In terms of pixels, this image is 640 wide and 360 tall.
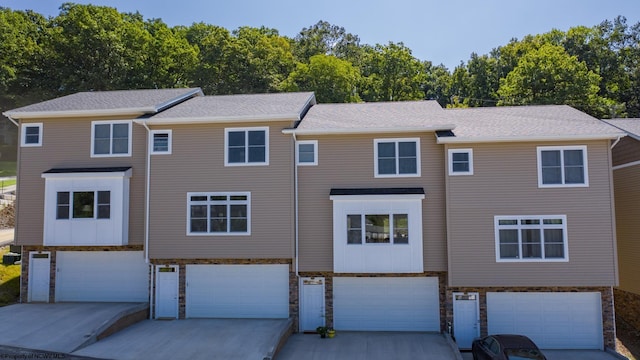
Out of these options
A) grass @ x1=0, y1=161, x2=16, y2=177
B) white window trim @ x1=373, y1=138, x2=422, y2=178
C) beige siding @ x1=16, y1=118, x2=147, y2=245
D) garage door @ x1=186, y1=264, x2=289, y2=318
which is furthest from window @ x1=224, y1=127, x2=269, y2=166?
grass @ x1=0, y1=161, x2=16, y2=177

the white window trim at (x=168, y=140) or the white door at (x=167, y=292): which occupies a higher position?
the white window trim at (x=168, y=140)

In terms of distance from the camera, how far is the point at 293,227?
50.1 feet

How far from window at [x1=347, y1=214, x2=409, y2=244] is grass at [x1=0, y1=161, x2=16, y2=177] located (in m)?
37.9

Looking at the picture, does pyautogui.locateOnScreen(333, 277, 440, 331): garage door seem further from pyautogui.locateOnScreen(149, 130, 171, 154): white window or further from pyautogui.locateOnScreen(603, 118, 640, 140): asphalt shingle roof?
pyautogui.locateOnScreen(603, 118, 640, 140): asphalt shingle roof

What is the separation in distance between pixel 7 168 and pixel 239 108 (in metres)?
38.3

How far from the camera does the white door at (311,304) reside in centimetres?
1579

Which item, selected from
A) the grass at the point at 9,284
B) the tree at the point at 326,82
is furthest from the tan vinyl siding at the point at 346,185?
the tree at the point at 326,82

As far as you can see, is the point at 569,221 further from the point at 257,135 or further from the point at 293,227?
the point at 257,135

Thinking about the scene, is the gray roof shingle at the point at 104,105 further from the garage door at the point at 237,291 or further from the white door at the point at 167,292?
the garage door at the point at 237,291

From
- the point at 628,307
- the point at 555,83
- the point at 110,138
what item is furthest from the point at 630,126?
the point at 110,138

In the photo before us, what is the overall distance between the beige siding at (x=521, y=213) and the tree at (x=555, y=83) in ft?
62.0

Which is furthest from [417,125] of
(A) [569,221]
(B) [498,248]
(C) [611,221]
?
(C) [611,221]

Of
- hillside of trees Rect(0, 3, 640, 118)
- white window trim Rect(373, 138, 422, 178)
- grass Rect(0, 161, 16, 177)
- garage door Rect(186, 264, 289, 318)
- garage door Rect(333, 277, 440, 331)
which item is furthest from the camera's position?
grass Rect(0, 161, 16, 177)

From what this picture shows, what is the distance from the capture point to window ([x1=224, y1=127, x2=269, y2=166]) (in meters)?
15.5
